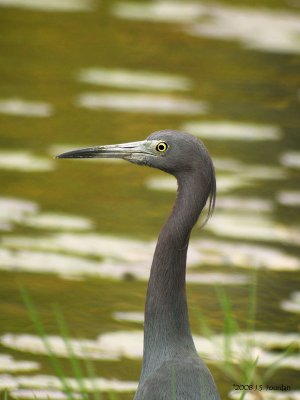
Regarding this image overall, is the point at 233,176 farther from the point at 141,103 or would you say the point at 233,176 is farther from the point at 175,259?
the point at 175,259

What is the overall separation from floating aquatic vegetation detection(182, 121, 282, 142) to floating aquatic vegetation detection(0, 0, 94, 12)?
413 centimetres

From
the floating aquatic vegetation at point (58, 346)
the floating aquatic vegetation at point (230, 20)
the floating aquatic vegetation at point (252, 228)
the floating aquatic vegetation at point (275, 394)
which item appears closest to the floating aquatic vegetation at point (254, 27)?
the floating aquatic vegetation at point (230, 20)

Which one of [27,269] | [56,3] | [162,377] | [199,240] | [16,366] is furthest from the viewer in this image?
[56,3]

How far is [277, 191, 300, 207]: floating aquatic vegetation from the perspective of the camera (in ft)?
31.0

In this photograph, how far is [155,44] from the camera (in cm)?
1366

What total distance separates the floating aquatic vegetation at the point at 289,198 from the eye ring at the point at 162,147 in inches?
165

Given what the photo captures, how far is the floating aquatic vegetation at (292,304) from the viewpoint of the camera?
24.9 feet

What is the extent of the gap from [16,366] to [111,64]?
21.0 feet

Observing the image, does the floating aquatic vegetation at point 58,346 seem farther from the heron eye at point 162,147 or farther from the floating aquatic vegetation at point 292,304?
the heron eye at point 162,147

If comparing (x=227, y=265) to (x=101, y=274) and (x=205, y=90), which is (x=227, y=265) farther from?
(x=205, y=90)

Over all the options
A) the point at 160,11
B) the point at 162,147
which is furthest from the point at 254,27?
the point at 162,147

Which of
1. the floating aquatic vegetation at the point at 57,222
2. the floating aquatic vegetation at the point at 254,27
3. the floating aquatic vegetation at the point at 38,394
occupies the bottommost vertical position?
the floating aquatic vegetation at the point at 38,394

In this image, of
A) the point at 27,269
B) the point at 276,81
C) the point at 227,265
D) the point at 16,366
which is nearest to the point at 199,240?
the point at 227,265

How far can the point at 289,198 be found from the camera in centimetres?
953
